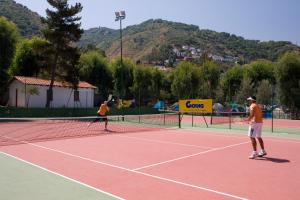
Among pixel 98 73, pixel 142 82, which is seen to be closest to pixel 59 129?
pixel 98 73

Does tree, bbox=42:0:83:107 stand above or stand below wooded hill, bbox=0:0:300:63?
below

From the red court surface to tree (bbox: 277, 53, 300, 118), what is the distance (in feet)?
91.2

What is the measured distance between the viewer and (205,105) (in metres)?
25.5

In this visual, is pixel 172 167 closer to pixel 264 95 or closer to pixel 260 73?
pixel 264 95

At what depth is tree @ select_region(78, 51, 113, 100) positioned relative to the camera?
5403cm

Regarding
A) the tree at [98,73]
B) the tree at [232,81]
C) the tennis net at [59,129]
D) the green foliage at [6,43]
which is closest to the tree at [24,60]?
the green foliage at [6,43]

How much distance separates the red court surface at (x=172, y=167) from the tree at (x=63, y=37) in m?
23.0

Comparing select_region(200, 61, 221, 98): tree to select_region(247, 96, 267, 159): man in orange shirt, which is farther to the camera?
select_region(200, 61, 221, 98): tree

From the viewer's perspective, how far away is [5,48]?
123 feet

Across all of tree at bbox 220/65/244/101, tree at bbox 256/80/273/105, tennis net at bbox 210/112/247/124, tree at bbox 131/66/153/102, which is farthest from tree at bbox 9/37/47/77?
tree at bbox 220/65/244/101

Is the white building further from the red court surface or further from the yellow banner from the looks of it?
the red court surface

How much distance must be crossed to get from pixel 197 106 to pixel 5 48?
21.3 metres

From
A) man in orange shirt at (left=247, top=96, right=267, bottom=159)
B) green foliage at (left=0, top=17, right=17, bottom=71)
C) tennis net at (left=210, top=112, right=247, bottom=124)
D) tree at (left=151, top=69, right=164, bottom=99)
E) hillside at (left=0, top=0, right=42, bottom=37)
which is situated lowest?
tennis net at (left=210, top=112, right=247, bottom=124)

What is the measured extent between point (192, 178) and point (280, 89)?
A: 1472 inches
